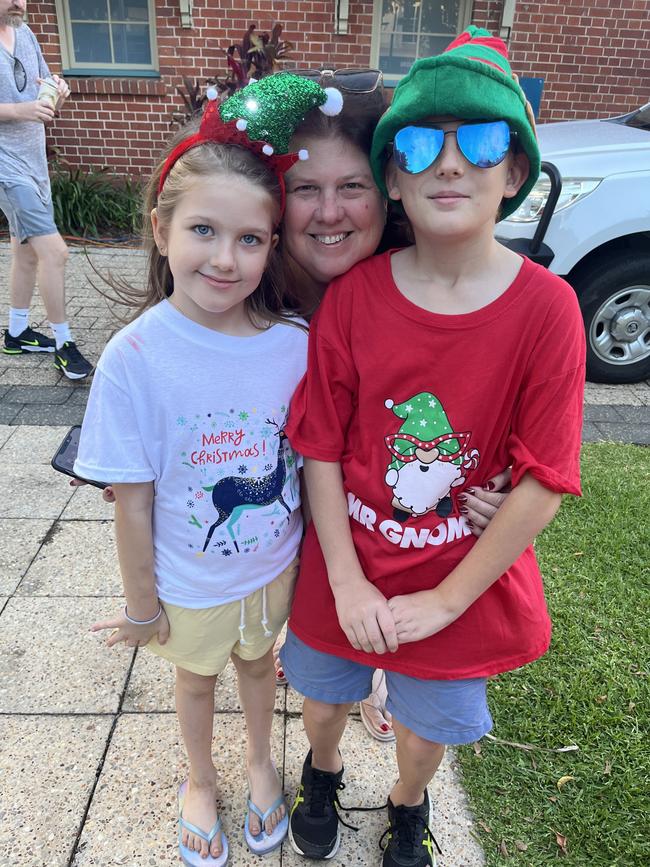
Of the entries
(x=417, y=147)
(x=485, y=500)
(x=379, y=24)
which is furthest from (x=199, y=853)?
(x=379, y=24)

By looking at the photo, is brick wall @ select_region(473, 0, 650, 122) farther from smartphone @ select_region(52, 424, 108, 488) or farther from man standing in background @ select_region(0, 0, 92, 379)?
smartphone @ select_region(52, 424, 108, 488)

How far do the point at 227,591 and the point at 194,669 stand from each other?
0.23m

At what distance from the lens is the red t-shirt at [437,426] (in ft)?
4.53

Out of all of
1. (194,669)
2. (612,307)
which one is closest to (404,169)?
(194,669)

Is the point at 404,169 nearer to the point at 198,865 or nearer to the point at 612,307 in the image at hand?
the point at 198,865

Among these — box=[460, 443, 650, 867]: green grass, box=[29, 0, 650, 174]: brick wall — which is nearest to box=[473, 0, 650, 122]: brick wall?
box=[29, 0, 650, 174]: brick wall

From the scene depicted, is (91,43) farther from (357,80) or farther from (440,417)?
(440,417)

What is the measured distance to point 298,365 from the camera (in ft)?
5.21

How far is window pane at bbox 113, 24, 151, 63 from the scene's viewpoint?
7.95m

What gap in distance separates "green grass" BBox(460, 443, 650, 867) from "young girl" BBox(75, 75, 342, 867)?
0.86 meters

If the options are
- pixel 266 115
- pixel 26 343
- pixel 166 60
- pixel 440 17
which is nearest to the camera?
pixel 266 115

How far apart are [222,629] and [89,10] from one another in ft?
27.8

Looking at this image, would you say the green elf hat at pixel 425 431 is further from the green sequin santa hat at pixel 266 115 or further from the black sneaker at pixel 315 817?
the black sneaker at pixel 315 817

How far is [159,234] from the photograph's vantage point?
1556 mm
